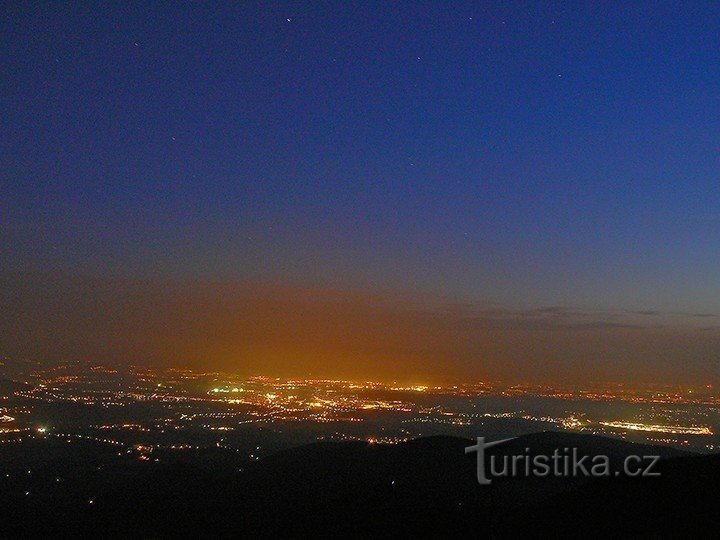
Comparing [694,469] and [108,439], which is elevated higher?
[694,469]

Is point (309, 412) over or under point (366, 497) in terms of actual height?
under

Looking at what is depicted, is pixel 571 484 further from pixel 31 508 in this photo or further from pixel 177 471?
pixel 31 508

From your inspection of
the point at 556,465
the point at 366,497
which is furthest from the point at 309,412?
the point at 366,497

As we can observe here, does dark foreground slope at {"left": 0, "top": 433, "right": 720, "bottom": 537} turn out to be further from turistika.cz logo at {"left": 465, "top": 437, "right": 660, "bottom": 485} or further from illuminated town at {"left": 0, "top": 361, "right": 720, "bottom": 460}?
illuminated town at {"left": 0, "top": 361, "right": 720, "bottom": 460}

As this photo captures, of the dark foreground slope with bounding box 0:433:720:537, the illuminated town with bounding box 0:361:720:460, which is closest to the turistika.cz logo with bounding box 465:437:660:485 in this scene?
the dark foreground slope with bounding box 0:433:720:537

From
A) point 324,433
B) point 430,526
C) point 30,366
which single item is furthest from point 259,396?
point 430,526

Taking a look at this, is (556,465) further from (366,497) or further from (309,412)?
(309,412)

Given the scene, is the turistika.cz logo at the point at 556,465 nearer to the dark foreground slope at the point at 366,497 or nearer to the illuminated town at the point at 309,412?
the dark foreground slope at the point at 366,497
